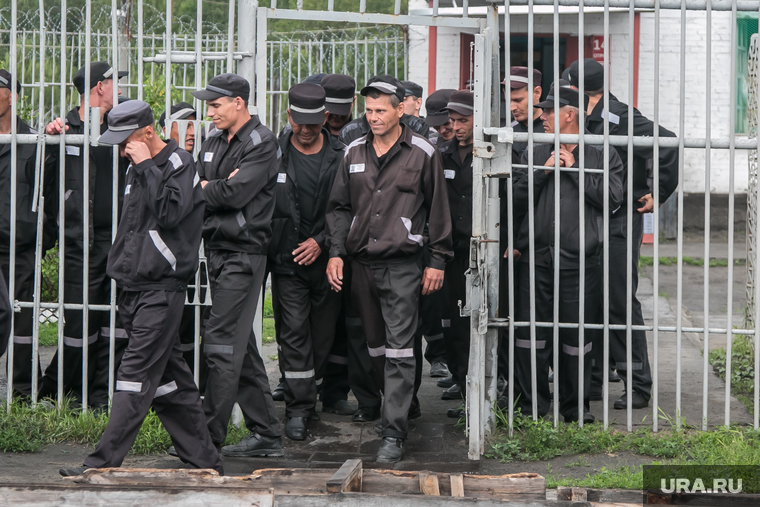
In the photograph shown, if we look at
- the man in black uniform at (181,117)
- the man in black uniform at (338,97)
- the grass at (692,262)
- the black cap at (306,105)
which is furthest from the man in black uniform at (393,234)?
the grass at (692,262)

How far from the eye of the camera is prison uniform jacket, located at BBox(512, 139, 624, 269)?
5562mm

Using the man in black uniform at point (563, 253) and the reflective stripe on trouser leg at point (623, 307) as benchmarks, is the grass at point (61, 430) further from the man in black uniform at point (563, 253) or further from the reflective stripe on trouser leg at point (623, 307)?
the reflective stripe on trouser leg at point (623, 307)

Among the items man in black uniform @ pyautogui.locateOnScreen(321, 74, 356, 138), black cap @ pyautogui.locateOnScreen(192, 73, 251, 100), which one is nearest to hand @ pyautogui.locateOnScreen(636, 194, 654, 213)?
man in black uniform @ pyautogui.locateOnScreen(321, 74, 356, 138)

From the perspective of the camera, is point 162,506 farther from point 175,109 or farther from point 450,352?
point 175,109

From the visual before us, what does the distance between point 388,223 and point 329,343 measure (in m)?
1.10

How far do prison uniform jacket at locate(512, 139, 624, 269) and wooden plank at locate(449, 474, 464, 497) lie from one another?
221 centimetres

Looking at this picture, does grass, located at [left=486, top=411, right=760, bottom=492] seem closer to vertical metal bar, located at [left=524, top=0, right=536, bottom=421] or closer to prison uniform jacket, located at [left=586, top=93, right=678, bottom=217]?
vertical metal bar, located at [left=524, top=0, right=536, bottom=421]

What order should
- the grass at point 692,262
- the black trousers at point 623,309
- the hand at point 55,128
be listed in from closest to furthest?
the hand at point 55,128 < the black trousers at point 623,309 < the grass at point 692,262

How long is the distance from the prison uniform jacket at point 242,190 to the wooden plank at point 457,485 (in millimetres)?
2212

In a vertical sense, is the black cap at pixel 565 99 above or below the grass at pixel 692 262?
above

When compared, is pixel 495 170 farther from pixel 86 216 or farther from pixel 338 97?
pixel 86 216

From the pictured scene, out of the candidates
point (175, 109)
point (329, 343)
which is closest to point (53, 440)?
point (329, 343)

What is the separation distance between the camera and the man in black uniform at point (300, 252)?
586 cm

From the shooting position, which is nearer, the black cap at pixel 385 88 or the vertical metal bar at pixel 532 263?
the vertical metal bar at pixel 532 263
